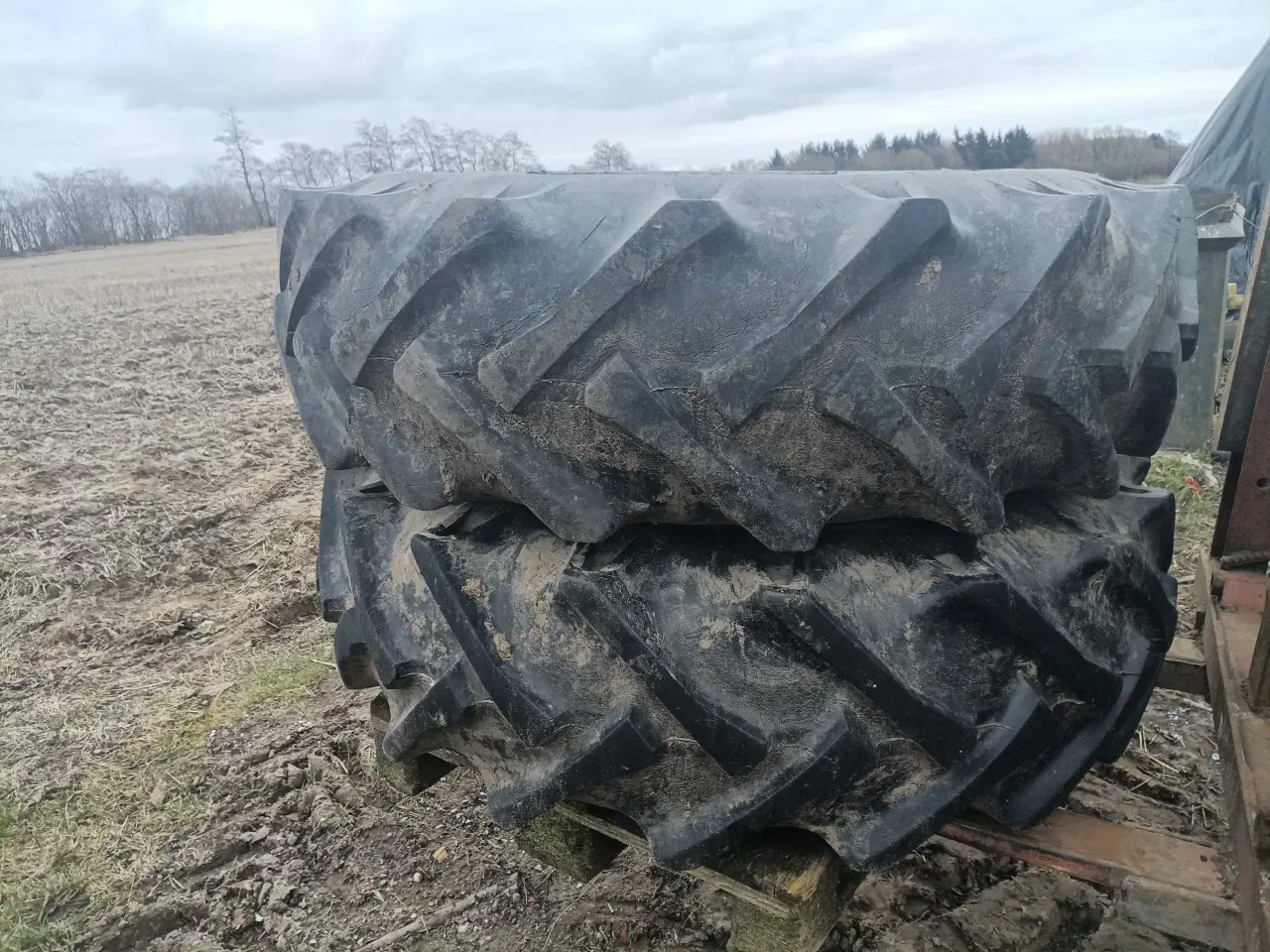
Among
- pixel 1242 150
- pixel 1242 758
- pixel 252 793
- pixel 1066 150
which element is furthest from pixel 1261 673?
pixel 1066 150

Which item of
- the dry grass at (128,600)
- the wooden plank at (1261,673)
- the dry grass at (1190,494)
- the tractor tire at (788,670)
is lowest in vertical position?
the dry grass at (1190,494)

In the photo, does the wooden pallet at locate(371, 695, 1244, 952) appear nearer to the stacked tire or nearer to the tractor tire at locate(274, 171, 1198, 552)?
the stacked tire

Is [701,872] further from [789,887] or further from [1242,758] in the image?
[1242,758]

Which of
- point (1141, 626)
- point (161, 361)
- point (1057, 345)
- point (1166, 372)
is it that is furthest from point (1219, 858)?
point (161, 361)

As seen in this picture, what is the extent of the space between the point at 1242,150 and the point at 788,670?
6376 mm

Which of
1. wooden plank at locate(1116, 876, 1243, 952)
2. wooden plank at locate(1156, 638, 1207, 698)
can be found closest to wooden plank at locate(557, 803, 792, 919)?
wooden plank at locate(1116, 876, 1243, 952)

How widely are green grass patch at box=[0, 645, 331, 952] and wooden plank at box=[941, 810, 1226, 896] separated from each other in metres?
1.98

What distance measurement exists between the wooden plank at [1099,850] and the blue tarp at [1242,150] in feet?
17.5

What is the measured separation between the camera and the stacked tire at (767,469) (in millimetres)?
1267

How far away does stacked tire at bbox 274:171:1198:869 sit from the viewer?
1.27 m

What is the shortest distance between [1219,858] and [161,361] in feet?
27.2

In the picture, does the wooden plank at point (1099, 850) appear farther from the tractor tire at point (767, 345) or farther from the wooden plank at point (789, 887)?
the tractor tire at point (767, 345)

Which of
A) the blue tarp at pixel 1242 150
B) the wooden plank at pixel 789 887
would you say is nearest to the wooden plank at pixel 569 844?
the wooden plank at pixel 789 887

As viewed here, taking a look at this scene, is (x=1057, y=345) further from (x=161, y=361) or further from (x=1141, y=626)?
(x=161, y=361)
